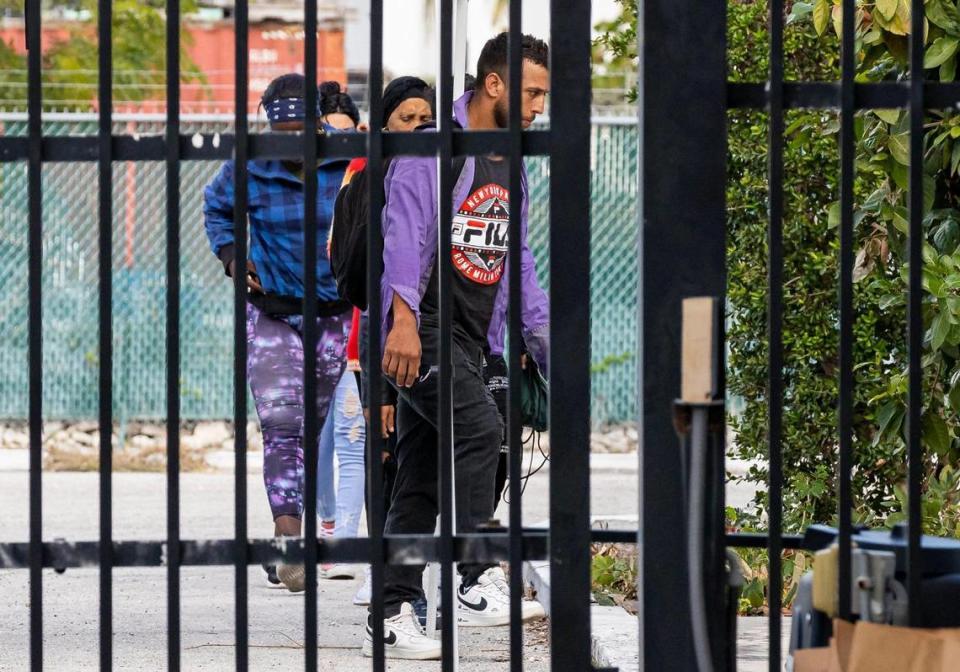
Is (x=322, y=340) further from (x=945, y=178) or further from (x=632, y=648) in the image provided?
(x=945, y=178)

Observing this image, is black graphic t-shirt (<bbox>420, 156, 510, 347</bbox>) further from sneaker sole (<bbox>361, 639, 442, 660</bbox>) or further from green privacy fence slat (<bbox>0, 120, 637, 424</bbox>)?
green privacy fence slat (<bbox>0, 120, 637, 424</bbox>)

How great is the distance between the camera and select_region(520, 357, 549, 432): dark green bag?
17.5 ft

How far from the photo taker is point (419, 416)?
508 cm

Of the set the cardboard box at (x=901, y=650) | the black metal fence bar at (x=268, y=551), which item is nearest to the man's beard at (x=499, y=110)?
the black metal fence bar at (x=268, y=551)

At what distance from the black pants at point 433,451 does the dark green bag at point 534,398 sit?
9.8 inches

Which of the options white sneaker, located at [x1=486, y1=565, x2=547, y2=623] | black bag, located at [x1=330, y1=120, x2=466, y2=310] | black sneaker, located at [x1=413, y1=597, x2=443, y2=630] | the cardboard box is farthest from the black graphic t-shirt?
the cardboard box

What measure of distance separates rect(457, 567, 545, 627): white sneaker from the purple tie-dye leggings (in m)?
0.86

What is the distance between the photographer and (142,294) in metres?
12.5

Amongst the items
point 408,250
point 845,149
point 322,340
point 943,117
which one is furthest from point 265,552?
point 322,340

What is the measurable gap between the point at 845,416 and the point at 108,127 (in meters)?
1.54

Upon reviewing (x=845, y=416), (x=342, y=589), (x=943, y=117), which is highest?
(x=943, y=117)

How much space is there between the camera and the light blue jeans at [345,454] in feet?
21.4

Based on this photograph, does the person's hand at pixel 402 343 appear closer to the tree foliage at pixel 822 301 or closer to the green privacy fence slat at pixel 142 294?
the tree foliage at pixel 822 301

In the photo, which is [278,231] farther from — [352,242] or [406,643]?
[406,643]
